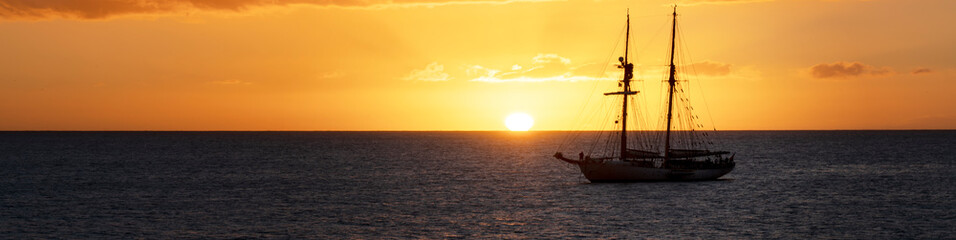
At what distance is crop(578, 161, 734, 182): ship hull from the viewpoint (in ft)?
297

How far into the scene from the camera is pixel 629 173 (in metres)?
90.7

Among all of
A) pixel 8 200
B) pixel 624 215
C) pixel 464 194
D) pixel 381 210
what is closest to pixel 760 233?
pixel 624 215

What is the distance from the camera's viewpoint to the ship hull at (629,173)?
297 ft

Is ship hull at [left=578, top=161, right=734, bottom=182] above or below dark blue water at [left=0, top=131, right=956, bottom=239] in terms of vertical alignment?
above

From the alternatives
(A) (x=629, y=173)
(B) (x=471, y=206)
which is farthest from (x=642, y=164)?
(B) (x=471, y=206)

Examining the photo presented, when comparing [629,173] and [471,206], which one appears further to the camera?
[629,173]

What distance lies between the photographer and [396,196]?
83.2 m

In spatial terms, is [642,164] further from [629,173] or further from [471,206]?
[471,206]

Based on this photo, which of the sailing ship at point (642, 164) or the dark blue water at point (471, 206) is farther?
the sailing ship at point (642, 164)

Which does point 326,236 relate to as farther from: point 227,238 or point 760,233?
point 760,233

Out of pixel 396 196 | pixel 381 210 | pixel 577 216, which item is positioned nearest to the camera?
pixel 577 216

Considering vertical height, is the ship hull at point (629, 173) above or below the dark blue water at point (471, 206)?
above

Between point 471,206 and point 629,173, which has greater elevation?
point 629,173

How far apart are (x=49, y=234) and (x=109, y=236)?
4.03 meters
